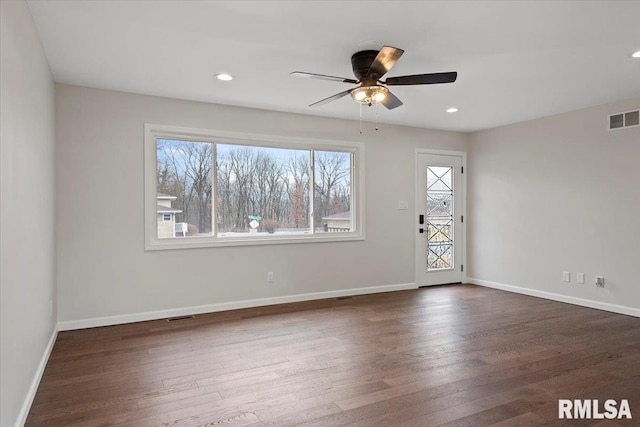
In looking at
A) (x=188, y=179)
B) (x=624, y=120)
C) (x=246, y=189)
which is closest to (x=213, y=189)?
(x=188, y=179)

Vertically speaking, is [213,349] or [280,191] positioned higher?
[280,191]

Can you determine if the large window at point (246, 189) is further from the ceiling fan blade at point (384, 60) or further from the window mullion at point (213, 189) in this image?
the ceiling fan blade at point (384, 60)

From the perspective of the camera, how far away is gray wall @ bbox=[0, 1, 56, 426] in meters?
1.88

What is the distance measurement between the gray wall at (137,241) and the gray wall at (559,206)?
1984mm

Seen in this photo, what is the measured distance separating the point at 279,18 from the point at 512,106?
344 centimetres

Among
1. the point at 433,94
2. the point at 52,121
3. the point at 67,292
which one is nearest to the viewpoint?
the point at 52,121

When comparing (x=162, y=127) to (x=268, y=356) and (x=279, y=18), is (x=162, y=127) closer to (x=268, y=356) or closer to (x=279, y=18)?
(x=279, y=18)

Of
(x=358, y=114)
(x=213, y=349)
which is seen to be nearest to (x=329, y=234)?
(x=358, y=114)

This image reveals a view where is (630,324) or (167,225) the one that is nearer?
(630,324)

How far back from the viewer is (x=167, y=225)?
4.48 m

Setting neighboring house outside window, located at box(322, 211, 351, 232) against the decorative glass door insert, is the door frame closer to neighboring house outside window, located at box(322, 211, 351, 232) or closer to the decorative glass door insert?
the decorative glass door insert

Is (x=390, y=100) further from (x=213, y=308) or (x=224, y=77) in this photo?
(x=213, y=308)

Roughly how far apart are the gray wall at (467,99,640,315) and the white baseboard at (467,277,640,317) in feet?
0.05

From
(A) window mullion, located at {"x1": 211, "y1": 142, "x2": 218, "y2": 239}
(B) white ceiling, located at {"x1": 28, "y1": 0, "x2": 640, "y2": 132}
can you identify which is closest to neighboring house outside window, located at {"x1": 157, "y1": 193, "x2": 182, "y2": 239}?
(A) window mullion, located at {"x1": 211, "y1": 142, "x2": 218, "y2": 239}
